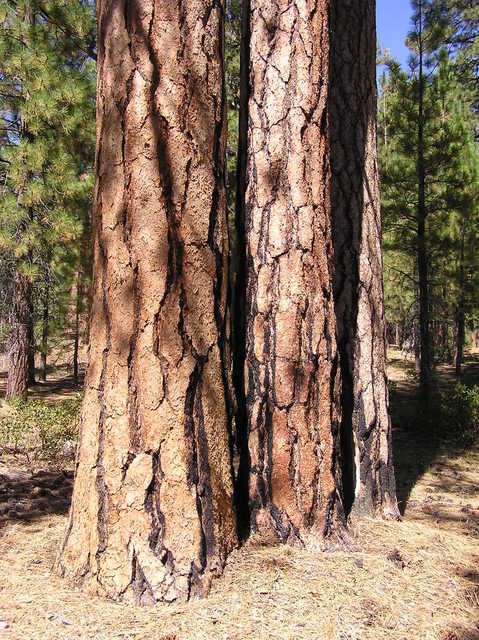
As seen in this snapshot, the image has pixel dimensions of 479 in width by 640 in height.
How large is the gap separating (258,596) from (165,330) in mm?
1217

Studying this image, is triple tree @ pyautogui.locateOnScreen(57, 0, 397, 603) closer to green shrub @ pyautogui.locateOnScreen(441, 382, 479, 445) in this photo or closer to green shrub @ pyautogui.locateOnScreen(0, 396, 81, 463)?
green shrub @ pyautogui.locateOnScreen(0, 396, 81, 463)

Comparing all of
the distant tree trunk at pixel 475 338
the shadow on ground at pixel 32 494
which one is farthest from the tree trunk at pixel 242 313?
the distant tree trunk at pixel 475 338

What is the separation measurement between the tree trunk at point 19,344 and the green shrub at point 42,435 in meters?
2.77

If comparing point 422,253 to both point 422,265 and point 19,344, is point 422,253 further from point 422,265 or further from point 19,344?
point 19,344

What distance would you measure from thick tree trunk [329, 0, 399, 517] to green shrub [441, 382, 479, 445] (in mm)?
3887

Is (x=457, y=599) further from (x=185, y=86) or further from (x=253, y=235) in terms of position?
(x=185, y=86)

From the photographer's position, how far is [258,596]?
2332 millimetres

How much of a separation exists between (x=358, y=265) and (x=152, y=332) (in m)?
1.82

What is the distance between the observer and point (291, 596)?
2.34 m

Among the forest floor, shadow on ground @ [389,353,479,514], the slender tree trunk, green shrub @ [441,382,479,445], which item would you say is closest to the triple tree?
the forest floor

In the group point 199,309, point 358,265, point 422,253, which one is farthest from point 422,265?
point 199,309

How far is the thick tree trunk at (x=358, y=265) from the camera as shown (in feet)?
11.6

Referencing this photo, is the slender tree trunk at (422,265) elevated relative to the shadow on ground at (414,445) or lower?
elevated

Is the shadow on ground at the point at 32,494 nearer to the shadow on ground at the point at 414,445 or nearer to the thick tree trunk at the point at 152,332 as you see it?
the thick tree trunk at the point at 152,332
